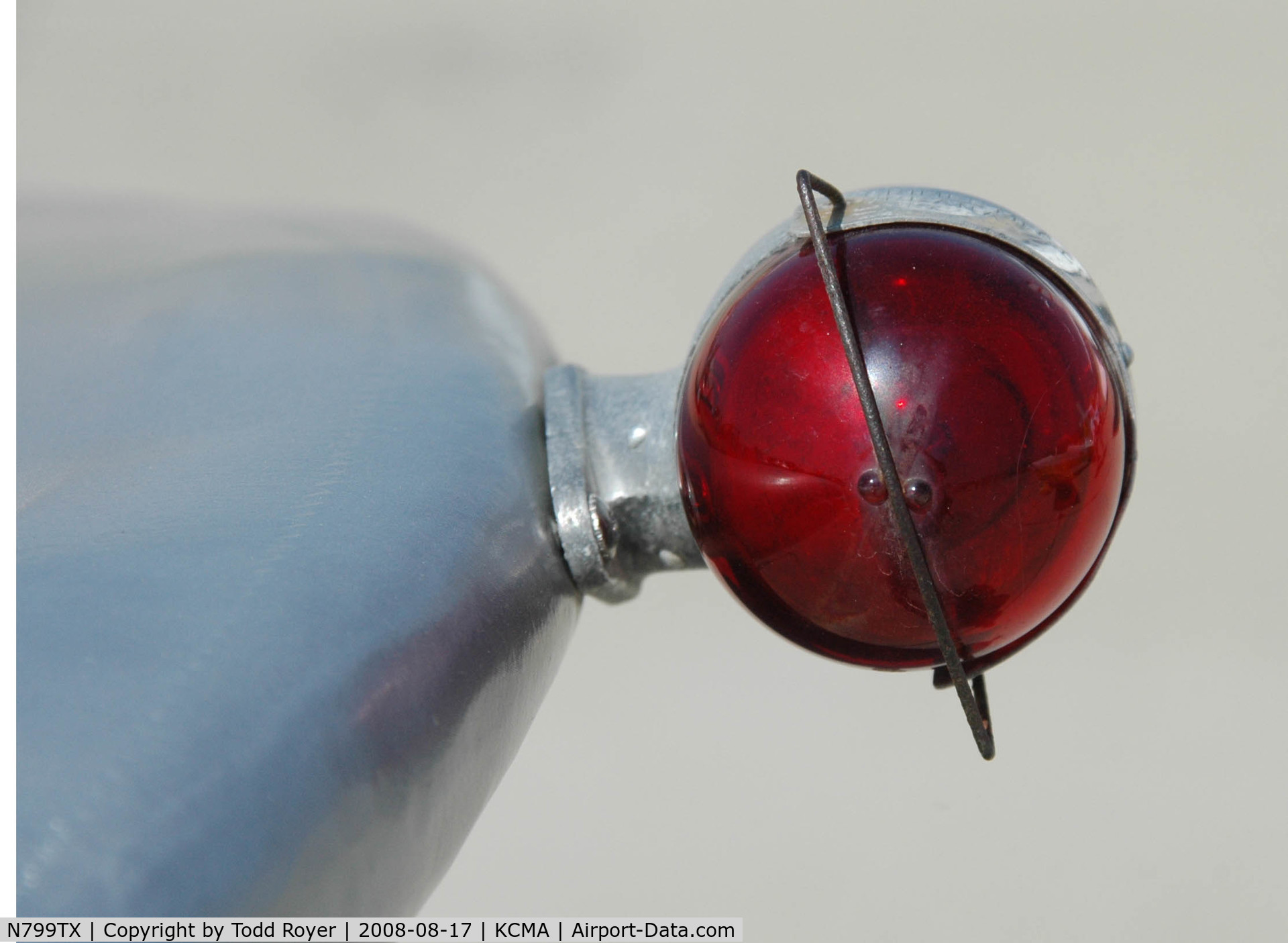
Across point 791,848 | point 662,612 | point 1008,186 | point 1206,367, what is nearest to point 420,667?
point 791,848

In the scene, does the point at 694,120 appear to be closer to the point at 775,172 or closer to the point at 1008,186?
the point at 775,172
